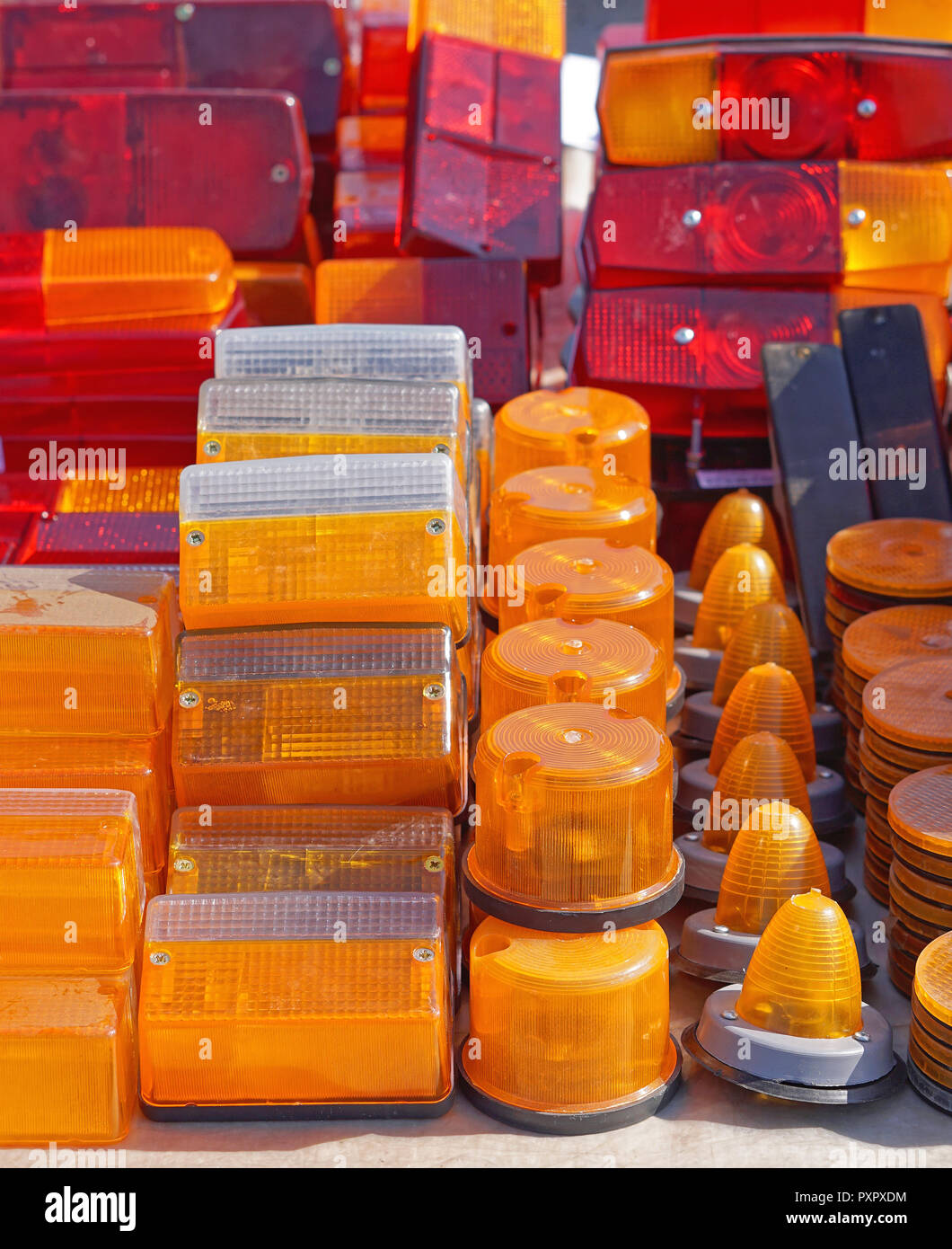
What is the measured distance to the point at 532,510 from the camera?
11.3 ft

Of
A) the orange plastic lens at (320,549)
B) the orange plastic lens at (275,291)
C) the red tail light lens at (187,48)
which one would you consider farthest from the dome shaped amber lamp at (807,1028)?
the red tail light lens at (187,48)

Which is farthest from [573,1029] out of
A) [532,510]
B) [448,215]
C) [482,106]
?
[482,106]

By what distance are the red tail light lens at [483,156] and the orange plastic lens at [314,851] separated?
2175 mm

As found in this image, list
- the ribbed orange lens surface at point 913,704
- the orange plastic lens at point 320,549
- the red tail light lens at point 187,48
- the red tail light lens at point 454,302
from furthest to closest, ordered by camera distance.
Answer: the red tail light lens at point 187,48
the red tail light lens at point 454,302
the ribbed orange lens surface at point 913,704
the orange plastic lens at point 320,549

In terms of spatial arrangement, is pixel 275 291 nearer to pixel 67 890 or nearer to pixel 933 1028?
pixel 67 890

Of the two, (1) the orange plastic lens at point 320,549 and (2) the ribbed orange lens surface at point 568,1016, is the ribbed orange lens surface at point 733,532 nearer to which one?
(1) the orange plastic lens at point 320,549

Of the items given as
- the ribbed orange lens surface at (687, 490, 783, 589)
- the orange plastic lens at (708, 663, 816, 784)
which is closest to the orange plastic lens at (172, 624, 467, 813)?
the orange plastic lens at (708, 663, 816, 784)

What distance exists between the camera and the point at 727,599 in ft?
12.4

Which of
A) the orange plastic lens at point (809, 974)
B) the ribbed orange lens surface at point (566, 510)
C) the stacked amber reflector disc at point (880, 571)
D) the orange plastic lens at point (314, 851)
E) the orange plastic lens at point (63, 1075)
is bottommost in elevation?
the orange plastic lens at point (63, 1075)

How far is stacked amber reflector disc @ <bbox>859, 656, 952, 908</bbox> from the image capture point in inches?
122

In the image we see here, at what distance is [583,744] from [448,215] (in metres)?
2.37

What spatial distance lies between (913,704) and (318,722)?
1.14 m

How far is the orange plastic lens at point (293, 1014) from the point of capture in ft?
8.49

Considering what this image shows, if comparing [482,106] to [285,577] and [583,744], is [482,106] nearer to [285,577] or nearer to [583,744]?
[285,577]
